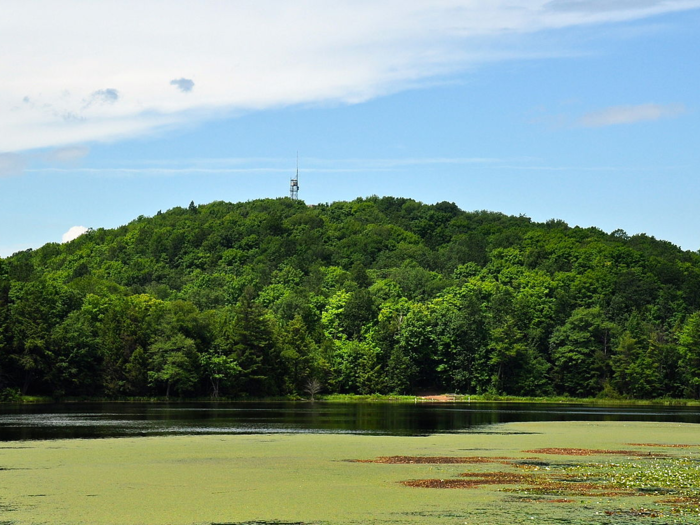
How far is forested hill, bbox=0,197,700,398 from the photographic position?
4048 inches

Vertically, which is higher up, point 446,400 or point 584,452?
point 584,452

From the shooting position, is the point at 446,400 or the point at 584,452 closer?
the point at 584,452

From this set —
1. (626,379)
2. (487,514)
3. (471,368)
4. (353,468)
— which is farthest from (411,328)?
(487,514)

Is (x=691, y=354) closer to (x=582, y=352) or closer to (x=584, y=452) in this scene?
(x=582, y=352)

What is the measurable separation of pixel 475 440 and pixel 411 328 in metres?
83.4

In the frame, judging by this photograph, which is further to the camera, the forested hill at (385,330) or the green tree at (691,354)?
the green tree at (691,354)

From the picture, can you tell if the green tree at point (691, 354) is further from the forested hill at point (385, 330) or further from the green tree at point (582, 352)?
the green tree at point (582, 352)

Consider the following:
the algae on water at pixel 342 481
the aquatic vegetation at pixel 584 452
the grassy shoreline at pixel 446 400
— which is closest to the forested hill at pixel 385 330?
the grassy shoreline at pixel 446 400

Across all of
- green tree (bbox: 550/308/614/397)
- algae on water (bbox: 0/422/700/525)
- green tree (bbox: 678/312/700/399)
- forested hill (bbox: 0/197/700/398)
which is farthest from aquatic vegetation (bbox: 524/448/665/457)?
green tree (bbox: 550/308/614/397)

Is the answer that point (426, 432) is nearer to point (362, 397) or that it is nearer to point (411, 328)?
point (362, 397)

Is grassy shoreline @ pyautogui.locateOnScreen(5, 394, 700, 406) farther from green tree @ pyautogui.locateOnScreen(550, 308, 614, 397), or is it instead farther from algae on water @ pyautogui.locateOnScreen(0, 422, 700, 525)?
algae on water @ pyautogui.locateOnScreen(0, 422, 700, 525)

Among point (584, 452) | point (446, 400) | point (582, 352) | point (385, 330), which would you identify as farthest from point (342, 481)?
point (582, 352)

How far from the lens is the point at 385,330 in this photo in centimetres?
13088

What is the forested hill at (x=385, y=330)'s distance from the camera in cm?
10281
